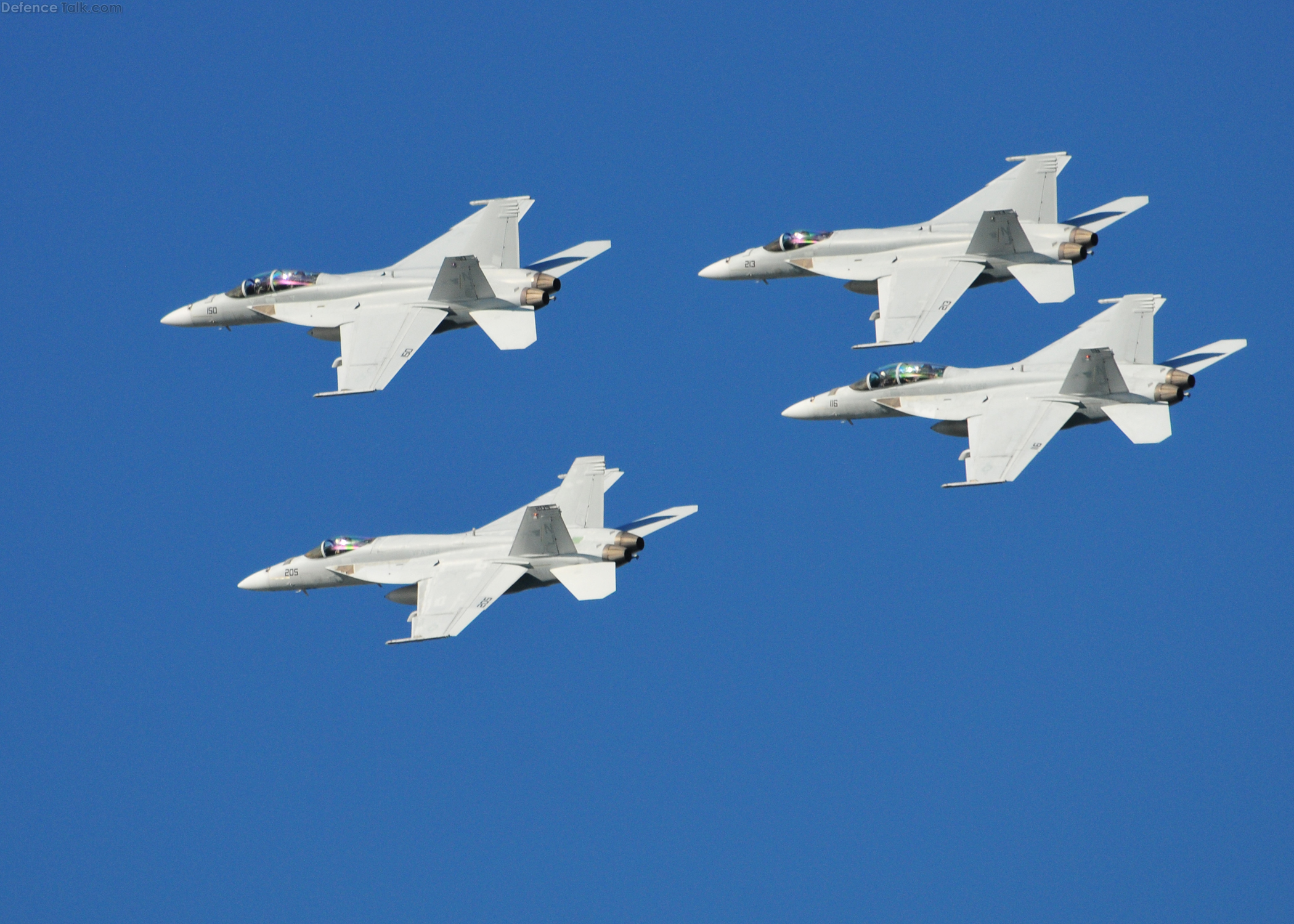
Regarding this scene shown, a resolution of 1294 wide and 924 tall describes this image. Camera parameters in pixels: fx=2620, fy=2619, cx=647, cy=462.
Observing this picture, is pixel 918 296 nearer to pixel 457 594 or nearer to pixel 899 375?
pixel 899 375

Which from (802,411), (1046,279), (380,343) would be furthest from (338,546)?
(1046,279)

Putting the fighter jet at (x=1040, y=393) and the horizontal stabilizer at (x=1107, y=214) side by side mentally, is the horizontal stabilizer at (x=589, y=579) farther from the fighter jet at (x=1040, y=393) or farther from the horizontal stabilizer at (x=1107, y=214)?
the horizontal stabilizer at (x=1107, y=214)

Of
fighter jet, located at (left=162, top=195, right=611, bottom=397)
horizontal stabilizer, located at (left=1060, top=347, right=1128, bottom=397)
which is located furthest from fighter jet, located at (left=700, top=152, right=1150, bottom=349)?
fighter jet, located at (left=162, top=195, right=611, bottom=397)

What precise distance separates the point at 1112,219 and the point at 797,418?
9694mm

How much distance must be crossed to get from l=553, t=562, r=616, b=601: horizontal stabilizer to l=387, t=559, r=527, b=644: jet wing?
108 centimetres

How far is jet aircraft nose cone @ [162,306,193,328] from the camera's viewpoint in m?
69.8

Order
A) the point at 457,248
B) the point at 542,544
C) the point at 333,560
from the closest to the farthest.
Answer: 1. the point at 542,544
2. the point at 333,560
3. the point at 457,248

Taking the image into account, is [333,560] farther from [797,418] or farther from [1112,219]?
[1112,219]

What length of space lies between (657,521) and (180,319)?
49.9 ft

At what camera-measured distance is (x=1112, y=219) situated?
2672 inches

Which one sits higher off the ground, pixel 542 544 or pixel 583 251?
pixel 583 251

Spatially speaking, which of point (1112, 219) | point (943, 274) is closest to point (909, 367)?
point (943, 274)

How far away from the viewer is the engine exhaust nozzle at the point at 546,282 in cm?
6538

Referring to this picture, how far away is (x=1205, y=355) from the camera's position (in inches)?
2554
